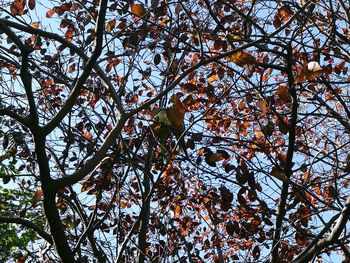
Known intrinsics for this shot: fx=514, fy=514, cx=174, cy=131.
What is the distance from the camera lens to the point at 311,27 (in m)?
5.17

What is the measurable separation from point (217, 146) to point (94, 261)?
222cm

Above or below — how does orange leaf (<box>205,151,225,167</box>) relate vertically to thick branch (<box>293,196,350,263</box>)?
above

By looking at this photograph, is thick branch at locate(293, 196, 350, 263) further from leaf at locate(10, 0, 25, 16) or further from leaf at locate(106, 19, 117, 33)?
leaf at locate(10, 0, 25, 16)

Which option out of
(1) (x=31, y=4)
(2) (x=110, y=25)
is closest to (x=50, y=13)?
(1) (x=31, y=4)

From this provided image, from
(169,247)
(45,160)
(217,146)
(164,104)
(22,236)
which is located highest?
(22,236)

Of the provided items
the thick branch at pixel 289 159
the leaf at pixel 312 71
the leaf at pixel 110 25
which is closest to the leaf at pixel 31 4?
the leaf at pixel 110 25

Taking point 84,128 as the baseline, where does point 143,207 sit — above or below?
below

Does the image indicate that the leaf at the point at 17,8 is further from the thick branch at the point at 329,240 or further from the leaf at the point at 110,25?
the thick branch at the point at 329,240

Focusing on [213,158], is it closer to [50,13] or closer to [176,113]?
[176,113]

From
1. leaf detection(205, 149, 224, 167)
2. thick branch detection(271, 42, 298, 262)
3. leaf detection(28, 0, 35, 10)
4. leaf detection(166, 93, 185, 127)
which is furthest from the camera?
leaf detection(28, 0, 35, 10)

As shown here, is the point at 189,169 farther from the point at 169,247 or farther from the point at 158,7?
the point at 158,7

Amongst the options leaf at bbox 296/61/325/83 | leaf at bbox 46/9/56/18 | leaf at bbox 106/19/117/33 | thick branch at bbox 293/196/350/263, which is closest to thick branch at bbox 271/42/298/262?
thick branch at bbox 293/196/350/263

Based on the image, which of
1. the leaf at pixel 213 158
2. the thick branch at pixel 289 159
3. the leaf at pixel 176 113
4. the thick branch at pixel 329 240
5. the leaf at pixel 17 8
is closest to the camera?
the leaf at pixel 176 113

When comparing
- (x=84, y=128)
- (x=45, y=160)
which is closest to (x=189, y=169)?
(x=84, y=128)
